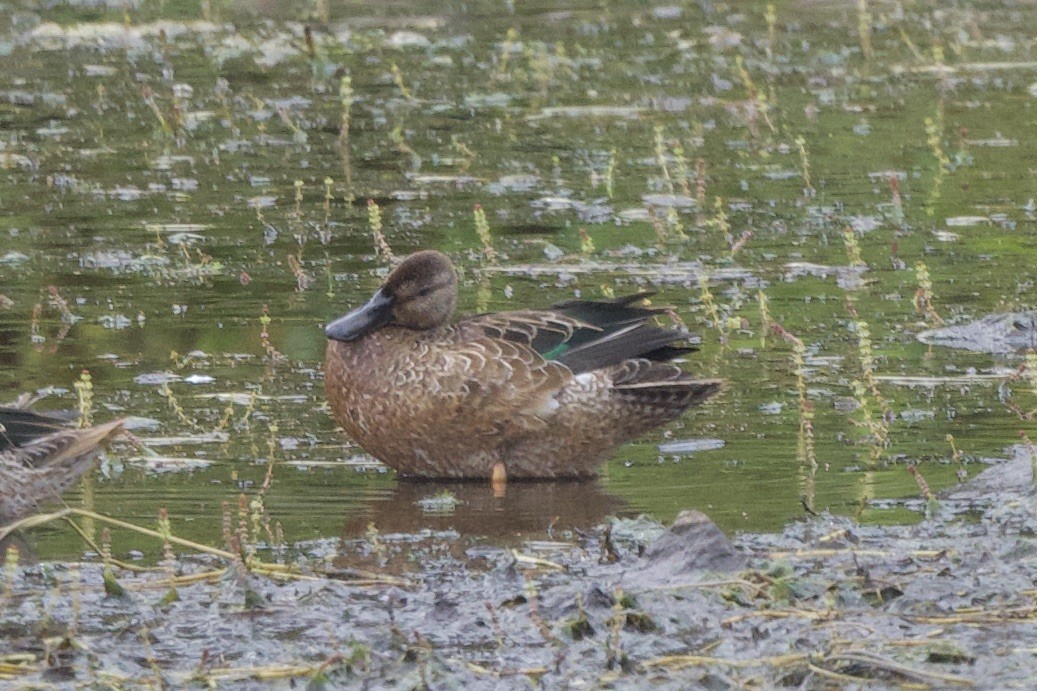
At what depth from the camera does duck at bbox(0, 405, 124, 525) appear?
6625 millimetres

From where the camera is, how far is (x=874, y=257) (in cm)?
1088

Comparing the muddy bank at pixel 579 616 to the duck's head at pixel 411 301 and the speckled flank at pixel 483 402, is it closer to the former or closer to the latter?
the speckled flank at pixel 483 402

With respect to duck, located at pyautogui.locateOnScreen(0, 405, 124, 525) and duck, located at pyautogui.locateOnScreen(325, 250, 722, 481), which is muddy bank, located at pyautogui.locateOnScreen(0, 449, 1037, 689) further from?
duck, located at pyautogui.locateOnScreen(325, 250, 722, 481)

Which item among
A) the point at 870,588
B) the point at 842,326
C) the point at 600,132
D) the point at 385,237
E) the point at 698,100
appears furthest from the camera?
the point at 698,100

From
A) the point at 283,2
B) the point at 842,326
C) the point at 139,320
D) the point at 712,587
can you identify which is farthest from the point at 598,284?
the point at 283,2

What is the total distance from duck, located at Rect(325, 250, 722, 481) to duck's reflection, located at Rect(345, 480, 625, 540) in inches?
3.7

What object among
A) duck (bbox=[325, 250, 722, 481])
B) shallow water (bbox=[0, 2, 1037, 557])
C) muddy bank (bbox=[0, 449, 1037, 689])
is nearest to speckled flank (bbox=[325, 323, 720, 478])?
duck (bbox=[325, 250, 722, 481])

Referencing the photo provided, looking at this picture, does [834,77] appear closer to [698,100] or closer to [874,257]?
[698,100]

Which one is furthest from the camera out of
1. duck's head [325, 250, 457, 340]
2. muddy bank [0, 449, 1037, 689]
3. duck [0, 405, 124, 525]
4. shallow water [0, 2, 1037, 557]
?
duck's head [325, 250, 457, 340]

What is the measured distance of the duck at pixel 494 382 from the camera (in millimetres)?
7551

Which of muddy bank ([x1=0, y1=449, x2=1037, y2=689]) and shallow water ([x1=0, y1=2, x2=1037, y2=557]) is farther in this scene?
shallow water ([x1=0, y1=2, x2=1037, y2=557])

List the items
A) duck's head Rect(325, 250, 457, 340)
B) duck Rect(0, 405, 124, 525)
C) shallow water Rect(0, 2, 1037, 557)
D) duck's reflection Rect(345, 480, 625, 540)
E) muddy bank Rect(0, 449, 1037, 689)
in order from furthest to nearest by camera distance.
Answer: duck's head Rect(325, 250, 457, 340)
shallow water Rect(0, 2, 1037, 557)
duck's reflection Rect(345, 480, 625, 540)
duck Rect(0, 405, 124, 525)
muddy bank Rect(0, 449, 1037, 689)

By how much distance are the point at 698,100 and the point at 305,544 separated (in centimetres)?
935

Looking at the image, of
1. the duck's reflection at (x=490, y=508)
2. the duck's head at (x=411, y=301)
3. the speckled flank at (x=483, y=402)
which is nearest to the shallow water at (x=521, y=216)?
the duck's reflection at (x=490, y=508)
